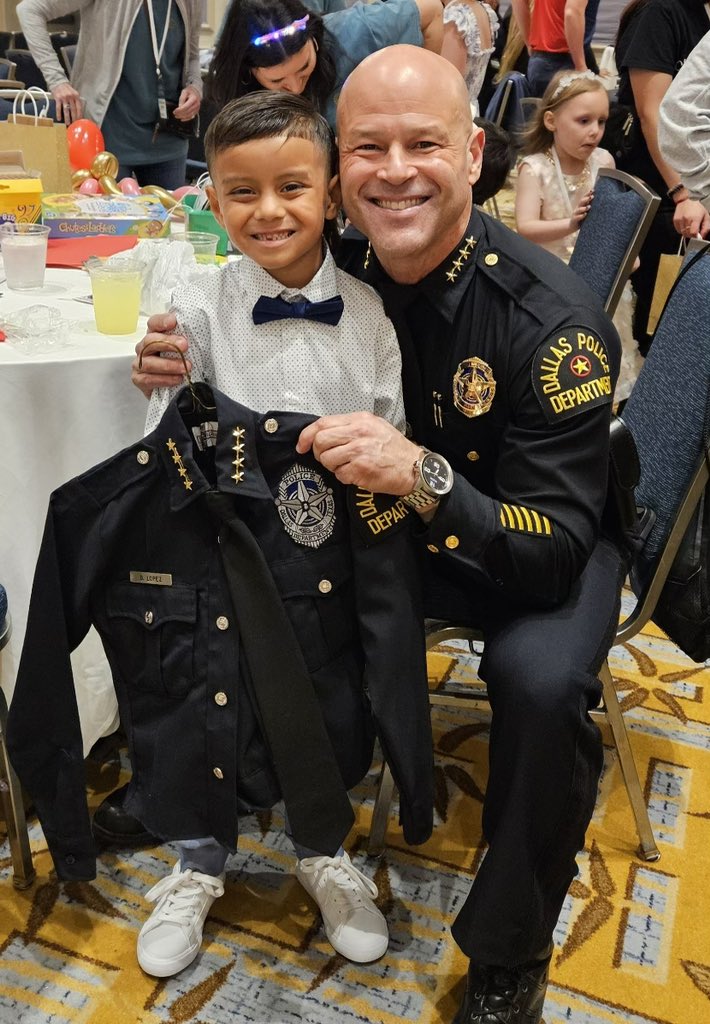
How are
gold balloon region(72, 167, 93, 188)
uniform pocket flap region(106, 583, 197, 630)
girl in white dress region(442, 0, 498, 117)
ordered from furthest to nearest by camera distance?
girl in white dress region(442, 0, 498, 117) → gold balloon region(72, 167, 93, 188) → uniform pocket flap region(106, 583, 197, 630)

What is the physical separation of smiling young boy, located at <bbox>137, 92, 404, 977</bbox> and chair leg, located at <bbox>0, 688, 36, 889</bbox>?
647 mm

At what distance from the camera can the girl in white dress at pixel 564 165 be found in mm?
2920

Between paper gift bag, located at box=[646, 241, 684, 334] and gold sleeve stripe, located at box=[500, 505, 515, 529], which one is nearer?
gold sleeve stripe, located at box=[500, 505, 515, 529]

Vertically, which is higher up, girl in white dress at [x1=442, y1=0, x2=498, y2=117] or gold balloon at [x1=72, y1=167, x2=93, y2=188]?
girl in white dress at [x1=442, y1=0, x2=498, y2=117]

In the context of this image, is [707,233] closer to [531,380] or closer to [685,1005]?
[531,380]

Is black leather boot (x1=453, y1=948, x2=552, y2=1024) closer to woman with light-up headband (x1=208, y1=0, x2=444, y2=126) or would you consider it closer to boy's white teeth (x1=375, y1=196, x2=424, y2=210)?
boy's white teeth (x1=375, y1=196, x2=424, y2=210)

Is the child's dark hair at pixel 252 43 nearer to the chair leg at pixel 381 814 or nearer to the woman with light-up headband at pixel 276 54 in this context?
the woman with light-up headband at pixel 276 54

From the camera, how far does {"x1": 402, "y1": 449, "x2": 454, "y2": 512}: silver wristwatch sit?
123 cm

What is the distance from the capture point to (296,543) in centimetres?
130

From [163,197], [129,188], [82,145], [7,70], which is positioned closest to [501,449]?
[163,197]

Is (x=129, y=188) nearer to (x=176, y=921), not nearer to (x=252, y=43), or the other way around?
(x=252, y=43)

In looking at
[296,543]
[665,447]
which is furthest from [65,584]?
[665,447]

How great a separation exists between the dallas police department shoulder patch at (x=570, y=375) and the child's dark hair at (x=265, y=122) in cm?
42

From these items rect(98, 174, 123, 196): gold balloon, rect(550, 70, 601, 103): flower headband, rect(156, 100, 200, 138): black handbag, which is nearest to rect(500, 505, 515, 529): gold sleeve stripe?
rect(98, 174, 123, 196): gold balloon
